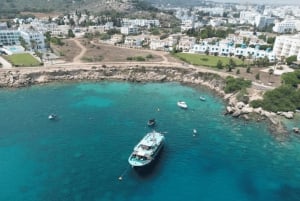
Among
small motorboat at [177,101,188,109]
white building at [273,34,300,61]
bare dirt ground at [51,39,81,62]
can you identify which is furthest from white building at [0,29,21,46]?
white building at [273,34,300,61]

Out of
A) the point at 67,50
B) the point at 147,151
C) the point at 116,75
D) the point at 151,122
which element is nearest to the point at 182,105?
the point at 151,122

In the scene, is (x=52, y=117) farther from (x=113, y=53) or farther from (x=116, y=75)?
(x=113, y=53)

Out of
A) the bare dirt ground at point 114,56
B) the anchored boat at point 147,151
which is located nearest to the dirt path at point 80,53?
the bare dirt ground at point 114,56

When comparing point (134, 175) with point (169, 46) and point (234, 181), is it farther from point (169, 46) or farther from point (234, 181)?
point (169, 46)

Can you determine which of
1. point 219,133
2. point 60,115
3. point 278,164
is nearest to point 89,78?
point 60,115

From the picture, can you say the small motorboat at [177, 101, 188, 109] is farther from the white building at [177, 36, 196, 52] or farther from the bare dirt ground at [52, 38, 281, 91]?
the white building at [177, 36, 196, 52]

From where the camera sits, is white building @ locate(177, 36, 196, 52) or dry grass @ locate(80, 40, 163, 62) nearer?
dry grass @ locate(80, 40, 163, 62)
